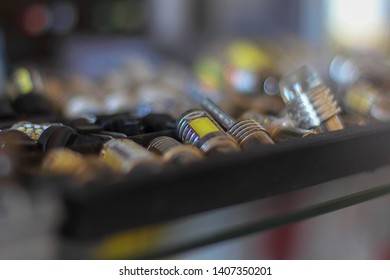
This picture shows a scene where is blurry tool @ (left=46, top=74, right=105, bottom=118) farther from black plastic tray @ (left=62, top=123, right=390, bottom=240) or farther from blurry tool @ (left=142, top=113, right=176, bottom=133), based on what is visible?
black plastic tray @ (left=62, top=123, right=390, bottom=240)

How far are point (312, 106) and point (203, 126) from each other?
6.6 inches

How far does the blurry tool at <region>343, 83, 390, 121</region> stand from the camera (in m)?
0.93

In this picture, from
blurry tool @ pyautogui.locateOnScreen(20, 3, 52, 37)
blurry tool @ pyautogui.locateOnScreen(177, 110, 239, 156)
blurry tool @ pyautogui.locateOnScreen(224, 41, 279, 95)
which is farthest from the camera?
blurry tool @ pyautogui.locateOnScreen(20, 3, 52, 37)

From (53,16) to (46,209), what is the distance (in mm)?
2140

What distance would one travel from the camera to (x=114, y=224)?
1.60 ft

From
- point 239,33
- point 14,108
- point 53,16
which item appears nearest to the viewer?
point 14,108

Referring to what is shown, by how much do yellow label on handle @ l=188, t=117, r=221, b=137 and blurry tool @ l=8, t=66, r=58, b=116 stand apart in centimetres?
34

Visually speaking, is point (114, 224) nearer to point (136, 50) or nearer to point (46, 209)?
point (46, 209)

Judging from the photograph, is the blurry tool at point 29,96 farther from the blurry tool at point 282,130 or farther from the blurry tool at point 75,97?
the blurry tool at point 282,130

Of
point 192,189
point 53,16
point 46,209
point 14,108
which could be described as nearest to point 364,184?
point 192,189

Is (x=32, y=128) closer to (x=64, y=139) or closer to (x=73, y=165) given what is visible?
(x=64, y=139)

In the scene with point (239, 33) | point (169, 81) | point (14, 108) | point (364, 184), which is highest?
point (239, 33)

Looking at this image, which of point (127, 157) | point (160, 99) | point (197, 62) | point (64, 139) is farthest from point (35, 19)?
point (127, 157)

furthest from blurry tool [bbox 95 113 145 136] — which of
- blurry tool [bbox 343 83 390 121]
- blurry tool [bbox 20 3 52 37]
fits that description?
blurry tool [bbox 20 3 52 37]
